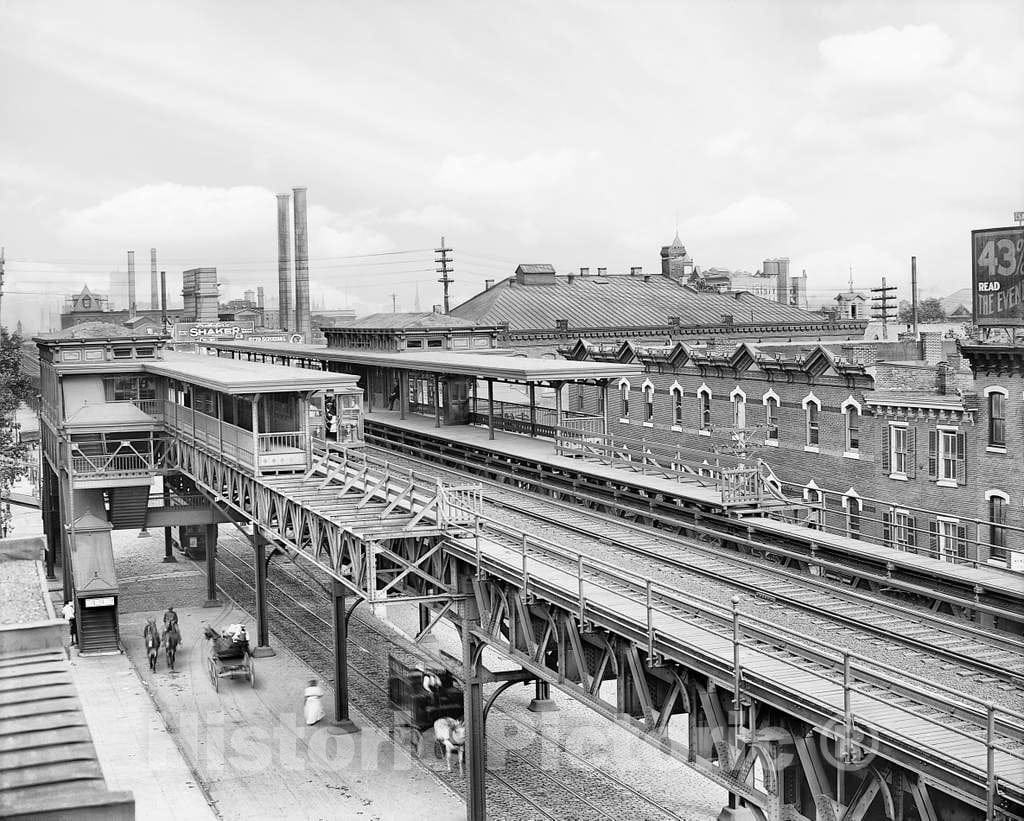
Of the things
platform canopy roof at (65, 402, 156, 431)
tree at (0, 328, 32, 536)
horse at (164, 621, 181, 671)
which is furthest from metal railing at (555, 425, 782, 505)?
tree at (0, 328, 32, 536)

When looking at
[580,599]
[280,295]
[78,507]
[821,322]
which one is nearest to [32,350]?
[280,295]

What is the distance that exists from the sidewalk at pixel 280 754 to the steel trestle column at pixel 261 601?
461mm

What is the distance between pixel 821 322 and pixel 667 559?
57.1 m

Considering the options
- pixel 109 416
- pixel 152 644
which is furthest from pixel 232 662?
pixel 109 416

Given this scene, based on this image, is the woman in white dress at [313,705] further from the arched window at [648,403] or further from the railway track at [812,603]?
the arched window at [648,403]

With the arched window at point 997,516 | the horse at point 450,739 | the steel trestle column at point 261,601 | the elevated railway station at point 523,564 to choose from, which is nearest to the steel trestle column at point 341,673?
the elevated railway station at point 523,564

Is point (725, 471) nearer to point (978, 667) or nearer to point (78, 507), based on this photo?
point (978, 667)

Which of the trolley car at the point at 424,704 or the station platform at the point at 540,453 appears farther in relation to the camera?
the station platform at the point at 540,453

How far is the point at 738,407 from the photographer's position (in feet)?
162

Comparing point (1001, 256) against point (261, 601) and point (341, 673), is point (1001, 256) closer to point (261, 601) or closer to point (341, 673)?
point (341, 673)

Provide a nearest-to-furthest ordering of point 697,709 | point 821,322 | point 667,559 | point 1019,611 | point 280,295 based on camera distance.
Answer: point 697,709 < point 1019,611 < point 667,559 < point 821,322 < point 280,295

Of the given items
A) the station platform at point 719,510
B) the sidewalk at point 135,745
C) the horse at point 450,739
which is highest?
the station platform at point 719,510

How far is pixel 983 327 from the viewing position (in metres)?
38.7

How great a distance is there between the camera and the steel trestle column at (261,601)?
34.2 metres
